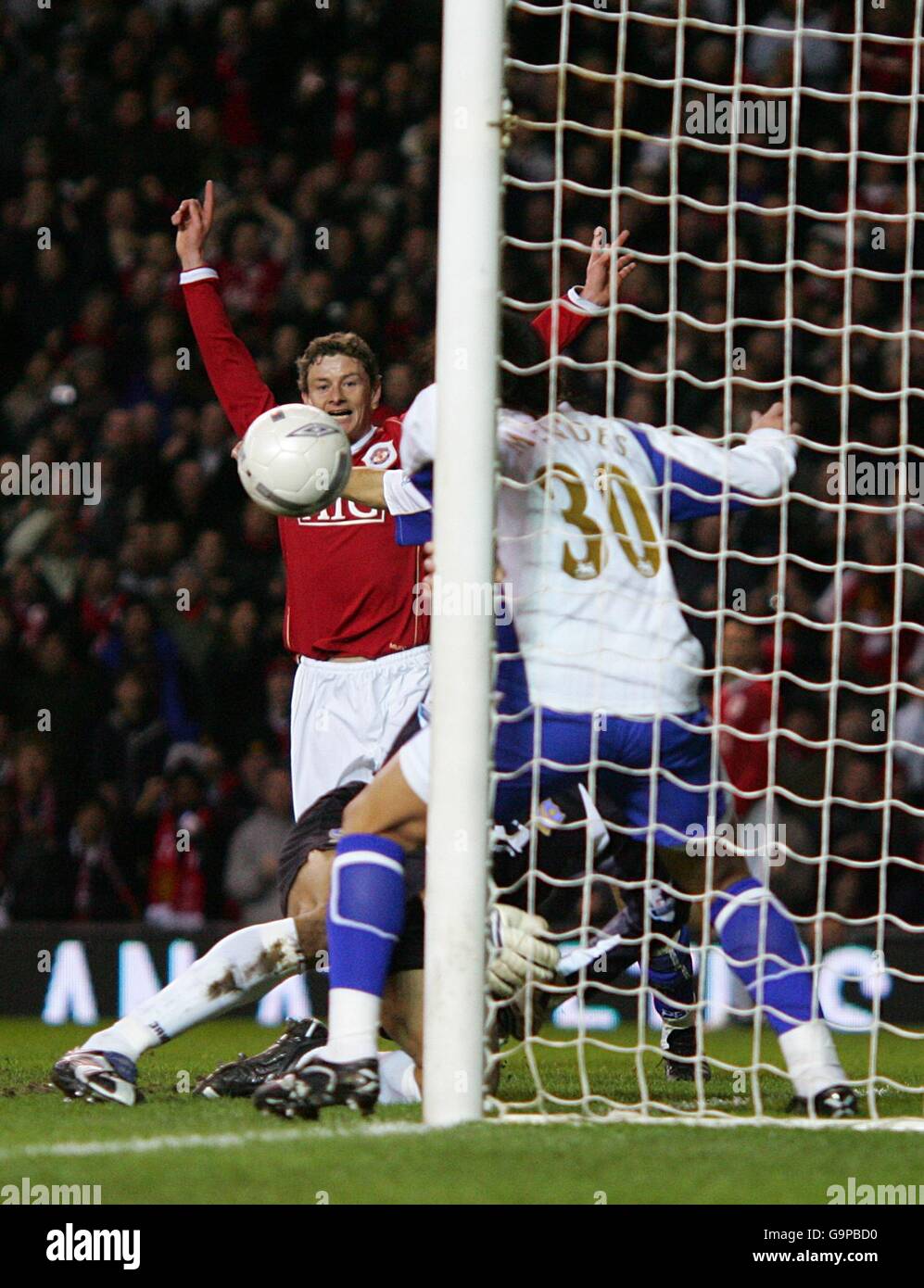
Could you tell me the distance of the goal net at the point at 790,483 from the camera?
6402 mm

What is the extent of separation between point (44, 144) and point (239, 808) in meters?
4.22

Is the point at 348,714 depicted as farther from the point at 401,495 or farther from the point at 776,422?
the point at 776,422

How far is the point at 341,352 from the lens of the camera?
6059mm

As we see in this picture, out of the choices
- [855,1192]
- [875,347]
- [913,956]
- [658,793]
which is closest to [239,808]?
[913,956]

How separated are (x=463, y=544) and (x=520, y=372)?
47 cm

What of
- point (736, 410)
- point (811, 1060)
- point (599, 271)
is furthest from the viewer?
point (736, 410)

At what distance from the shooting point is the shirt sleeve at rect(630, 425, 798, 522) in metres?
4.48

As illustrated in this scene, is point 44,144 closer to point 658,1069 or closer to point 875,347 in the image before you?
point 875,347

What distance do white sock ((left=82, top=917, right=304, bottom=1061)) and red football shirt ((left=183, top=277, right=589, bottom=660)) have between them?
3.82 ft

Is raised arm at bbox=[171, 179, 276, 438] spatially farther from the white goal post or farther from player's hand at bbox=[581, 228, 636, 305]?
player's hand at bbox=[581, 228, 636, 305]

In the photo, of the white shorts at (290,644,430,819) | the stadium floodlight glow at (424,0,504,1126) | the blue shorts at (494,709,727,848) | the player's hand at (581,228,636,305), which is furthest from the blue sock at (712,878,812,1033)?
the player's hand at (581,228,636,305)

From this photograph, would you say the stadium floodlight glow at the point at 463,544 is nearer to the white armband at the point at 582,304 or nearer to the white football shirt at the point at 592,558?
the white football shirt at the point at 592,558

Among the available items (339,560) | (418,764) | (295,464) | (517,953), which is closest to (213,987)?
(517,953)

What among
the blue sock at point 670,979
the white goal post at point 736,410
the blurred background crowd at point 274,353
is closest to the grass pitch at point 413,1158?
the white goal post at point 736,410
